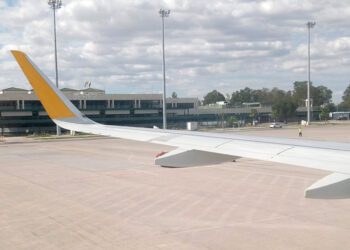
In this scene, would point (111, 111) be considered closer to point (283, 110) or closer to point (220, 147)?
point (283, 110)

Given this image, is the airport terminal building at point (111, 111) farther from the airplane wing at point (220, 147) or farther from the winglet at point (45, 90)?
the airplane wing at point (220, 147)

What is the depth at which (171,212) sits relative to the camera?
41.8ft

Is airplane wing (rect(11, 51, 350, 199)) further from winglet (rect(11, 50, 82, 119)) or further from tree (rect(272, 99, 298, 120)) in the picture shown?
tree (rect(272, 99, 298, 120))

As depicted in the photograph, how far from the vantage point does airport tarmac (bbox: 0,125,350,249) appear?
10023 millimetres

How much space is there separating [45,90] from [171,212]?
5185 mm

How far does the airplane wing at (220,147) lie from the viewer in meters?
6.14

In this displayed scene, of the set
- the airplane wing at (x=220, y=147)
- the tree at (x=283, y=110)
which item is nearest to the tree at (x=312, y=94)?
the tree at (x=283, y=110)

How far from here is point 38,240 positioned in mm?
10320

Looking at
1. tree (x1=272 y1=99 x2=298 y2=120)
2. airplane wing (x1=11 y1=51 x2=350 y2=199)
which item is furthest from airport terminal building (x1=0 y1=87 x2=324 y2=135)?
airplane wing (x1=11 y1=51 x2=350 y2=199)

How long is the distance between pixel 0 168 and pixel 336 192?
2323 cm

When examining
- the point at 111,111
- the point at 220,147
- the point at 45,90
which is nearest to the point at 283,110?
the point at 111,111

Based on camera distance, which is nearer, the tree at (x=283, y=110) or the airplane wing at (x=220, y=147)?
the airplane wing at (x=220, y=147)

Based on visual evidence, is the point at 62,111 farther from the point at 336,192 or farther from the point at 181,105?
the point at 181,105

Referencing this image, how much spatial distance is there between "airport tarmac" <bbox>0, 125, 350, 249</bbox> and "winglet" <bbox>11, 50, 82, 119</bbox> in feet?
9.45
